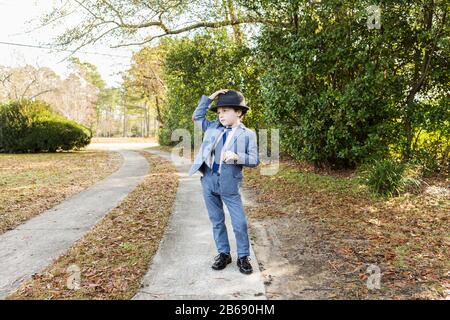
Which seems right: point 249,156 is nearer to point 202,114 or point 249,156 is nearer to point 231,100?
point 231,100

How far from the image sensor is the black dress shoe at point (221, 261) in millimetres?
3796

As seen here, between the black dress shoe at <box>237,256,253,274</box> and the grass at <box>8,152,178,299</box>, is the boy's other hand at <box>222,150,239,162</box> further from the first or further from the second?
the grass at <box>8,152,178,299</box>

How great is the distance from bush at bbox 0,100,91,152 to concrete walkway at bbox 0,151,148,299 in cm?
1505

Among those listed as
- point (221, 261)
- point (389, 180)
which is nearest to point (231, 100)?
point (221, 261)

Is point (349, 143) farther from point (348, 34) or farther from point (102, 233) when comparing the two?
point (102, 233)

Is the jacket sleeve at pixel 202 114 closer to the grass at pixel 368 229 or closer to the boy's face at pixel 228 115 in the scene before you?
the boy's face at pixel 228 115

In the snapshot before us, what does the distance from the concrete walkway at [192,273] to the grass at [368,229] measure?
2.97 ft

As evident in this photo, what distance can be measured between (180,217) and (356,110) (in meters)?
4.45

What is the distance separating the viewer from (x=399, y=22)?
7.39 m

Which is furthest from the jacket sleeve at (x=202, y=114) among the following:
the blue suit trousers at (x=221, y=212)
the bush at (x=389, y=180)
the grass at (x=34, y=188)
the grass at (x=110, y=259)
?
the bush at (x=389, y=180)

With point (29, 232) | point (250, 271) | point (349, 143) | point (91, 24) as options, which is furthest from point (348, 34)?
point (91, 24)

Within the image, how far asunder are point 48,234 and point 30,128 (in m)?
18.9

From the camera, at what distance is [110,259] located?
4.17 meters
